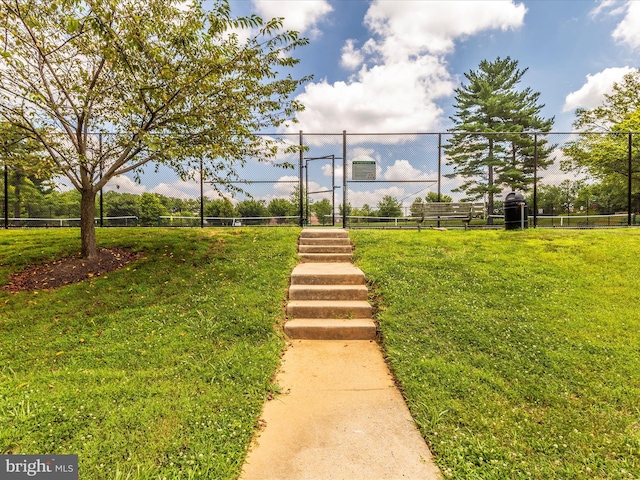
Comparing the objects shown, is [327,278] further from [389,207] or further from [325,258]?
[389,207]

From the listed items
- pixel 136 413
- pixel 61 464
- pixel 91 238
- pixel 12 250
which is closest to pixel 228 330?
pixel 136 413

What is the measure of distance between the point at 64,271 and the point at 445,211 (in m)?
8.18

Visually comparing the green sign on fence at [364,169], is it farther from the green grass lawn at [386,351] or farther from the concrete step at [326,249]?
the green grass lawn at [386,351]

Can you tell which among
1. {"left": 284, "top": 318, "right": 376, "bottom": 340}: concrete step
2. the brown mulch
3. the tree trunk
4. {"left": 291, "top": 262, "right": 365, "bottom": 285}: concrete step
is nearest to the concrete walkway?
{"left": 284, "top": 318, "right": 376, "bottom": 340}: concrete step

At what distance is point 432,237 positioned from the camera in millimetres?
6855

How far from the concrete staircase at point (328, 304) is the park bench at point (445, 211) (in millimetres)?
3107

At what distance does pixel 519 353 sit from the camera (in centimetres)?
307

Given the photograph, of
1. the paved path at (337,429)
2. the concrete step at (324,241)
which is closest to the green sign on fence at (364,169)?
the concrete step at (324,241)

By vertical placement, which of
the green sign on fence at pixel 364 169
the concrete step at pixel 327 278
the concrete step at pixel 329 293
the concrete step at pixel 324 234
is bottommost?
the concrete step at pixel 329 293

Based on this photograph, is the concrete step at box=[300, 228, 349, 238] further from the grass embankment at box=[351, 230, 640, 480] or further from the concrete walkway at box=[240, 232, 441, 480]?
the concrete walkway at box=[240, 232, 441, 480]

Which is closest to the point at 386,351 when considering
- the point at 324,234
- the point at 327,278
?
the point at 327,278

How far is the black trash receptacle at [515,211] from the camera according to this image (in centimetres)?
777

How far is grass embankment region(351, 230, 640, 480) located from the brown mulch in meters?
4.46

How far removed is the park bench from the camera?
25.7ft
